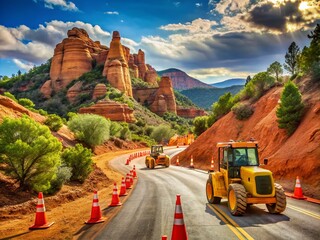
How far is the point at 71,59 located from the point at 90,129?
78.4m

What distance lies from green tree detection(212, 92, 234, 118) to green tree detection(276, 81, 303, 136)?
60.2 ft

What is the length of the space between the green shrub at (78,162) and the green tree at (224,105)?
2592 cm

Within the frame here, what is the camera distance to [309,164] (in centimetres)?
1722

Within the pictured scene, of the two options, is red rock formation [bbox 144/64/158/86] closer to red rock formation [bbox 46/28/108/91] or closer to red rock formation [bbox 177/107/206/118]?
red rock formation [bbox 177/107/206/118]

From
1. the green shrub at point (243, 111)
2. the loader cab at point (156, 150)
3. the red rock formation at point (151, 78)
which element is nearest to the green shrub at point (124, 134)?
the loader cab at point (156, 150)

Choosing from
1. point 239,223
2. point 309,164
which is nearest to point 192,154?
point 309,164

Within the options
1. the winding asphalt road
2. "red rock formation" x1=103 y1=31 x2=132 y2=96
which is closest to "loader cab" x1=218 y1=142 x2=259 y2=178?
the winding asphalt road

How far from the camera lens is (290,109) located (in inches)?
904

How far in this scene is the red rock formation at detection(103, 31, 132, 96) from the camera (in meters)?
111

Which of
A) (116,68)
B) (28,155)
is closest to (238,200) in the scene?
(28,155)

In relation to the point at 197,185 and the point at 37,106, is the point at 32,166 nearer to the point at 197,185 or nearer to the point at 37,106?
the point at 197,185

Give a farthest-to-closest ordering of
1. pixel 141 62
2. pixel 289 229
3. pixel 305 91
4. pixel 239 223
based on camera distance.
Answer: pixel 141 62 → pixel 305 91 → pixel 239 223 → pixel 289 229

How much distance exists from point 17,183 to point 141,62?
161m

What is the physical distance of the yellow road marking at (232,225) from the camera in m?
8.16
